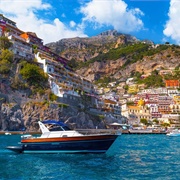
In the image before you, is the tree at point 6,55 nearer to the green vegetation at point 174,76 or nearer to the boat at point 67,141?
the boat at point 67,141

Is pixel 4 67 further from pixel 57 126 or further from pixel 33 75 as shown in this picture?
pixel 57 126

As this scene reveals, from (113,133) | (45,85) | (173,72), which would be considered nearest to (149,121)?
(45,85)

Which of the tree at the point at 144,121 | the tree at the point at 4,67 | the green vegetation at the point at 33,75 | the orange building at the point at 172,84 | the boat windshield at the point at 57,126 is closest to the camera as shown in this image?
the boat windshield at the point at 57,126

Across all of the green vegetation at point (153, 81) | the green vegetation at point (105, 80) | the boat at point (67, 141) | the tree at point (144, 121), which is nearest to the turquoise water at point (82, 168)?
the boat at point (67, 141)

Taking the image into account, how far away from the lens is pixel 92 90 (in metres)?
102

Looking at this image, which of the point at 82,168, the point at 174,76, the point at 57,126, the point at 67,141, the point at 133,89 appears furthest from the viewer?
the point at 174,76

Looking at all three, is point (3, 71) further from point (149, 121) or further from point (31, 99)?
point (149, 121)

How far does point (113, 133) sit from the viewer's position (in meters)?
25.5

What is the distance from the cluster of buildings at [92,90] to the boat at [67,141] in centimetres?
4437

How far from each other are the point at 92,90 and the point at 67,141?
7734 cm

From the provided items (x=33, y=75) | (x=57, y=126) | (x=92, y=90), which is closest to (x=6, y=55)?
(x=33, y=75)

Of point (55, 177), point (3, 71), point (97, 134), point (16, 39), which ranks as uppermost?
point (16, 39)

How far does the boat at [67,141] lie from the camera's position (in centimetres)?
2441

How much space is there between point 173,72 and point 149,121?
219 ft
